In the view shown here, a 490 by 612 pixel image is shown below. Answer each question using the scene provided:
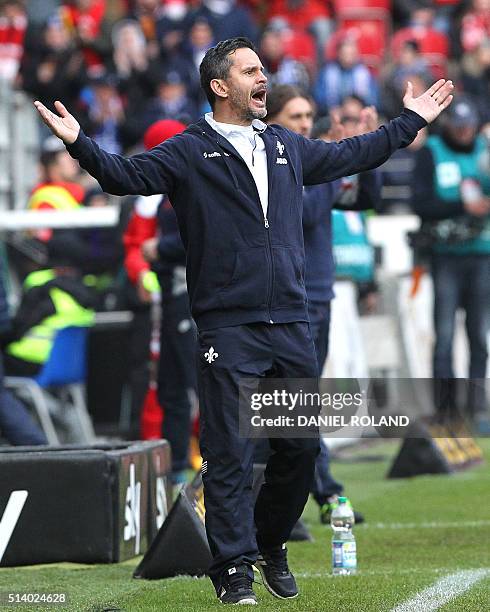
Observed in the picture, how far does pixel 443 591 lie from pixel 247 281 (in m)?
1.46

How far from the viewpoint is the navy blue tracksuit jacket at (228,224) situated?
6109 mm

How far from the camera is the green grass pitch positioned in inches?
240

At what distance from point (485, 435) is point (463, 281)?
1301 mm

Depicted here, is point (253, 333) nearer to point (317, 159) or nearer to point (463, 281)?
point (317, 159)

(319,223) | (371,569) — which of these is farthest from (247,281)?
(319,223)

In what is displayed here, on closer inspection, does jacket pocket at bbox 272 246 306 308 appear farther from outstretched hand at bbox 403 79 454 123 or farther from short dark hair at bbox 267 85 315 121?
short dark hair at bbox 267 85 315 121

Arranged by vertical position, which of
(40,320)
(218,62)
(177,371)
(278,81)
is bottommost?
(177,371)

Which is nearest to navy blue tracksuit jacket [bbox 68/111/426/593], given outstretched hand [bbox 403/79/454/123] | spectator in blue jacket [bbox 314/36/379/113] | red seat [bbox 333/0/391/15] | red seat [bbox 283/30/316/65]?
outstretched hand [bbox 403/79/454/123]

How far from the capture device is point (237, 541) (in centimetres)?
607

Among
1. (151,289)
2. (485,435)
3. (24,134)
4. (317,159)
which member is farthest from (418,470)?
(24,134)

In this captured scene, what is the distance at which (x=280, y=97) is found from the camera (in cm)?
850

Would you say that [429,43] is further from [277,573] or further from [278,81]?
[277,573]

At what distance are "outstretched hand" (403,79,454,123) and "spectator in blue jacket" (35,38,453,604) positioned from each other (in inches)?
21.2

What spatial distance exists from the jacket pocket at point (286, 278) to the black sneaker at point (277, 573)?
998mm
